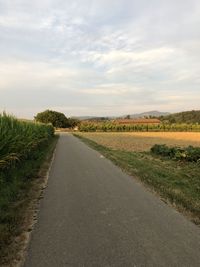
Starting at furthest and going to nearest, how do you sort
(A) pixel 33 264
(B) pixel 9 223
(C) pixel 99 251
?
(B) pixel 9 223, (C) pixel 99 251, (A) pixel 33 264

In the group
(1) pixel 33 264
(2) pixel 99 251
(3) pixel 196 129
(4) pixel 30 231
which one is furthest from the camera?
(3) pixel 196 129

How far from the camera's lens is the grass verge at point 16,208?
5075mm

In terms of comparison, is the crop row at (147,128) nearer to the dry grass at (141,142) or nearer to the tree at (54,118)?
the tree at (54,118)

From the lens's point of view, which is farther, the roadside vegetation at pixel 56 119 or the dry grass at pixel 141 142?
the roadside vegetation at pixel 56 119

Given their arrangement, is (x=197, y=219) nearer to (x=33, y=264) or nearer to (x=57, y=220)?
(x=57, y=220)

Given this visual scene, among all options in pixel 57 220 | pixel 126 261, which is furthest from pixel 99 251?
pixel 57 220

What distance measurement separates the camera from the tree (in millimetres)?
152475

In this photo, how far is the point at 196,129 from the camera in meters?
125

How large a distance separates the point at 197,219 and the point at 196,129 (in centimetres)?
12346

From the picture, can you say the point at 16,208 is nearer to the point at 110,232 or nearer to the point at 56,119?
the point at 110,232

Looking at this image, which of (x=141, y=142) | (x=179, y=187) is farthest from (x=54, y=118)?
(x=179, y=187)

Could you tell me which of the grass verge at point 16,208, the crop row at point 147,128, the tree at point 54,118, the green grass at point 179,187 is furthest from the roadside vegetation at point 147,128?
the grass verge at point 16,208

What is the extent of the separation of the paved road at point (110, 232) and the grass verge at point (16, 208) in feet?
0.80

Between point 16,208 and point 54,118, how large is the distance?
155233 mm
